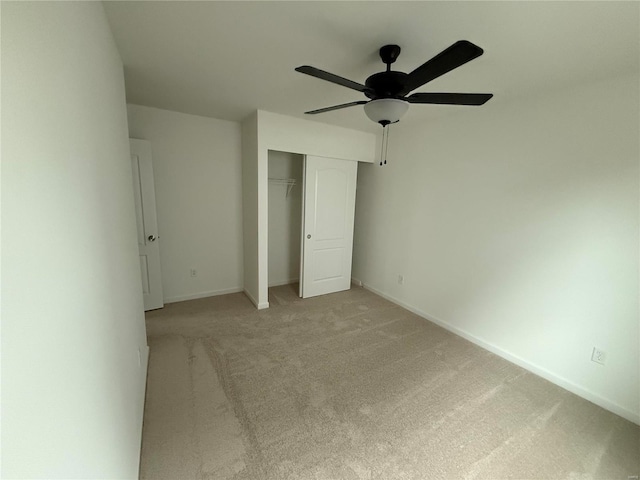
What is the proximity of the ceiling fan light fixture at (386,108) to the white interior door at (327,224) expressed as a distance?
175 centimetres

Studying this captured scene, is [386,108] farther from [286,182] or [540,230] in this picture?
[286,182]

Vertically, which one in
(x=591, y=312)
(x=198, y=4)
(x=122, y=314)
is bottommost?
(x=591, y=312)

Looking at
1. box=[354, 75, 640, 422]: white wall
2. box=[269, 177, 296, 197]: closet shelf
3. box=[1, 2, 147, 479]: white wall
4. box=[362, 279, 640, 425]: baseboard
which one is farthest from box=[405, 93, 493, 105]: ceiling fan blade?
box=[269, 177, 296, 197]: closet shelf

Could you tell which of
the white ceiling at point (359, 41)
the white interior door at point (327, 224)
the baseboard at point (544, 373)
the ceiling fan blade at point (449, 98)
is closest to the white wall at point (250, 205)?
the white interior door at point (327, 224)

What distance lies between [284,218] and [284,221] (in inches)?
1.9

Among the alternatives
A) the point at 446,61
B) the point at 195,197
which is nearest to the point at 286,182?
the point at 195,197

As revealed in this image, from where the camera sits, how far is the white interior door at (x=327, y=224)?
3459mm

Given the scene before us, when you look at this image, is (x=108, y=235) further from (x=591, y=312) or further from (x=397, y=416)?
(x=591, y=312)

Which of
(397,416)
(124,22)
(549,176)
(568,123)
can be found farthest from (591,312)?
(124,22)

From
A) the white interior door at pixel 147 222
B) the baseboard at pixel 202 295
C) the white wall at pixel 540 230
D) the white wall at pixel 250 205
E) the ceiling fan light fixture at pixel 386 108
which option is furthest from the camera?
the baseboard at pixel 202 295

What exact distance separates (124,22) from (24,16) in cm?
118

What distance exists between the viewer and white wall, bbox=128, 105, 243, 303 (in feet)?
9.98

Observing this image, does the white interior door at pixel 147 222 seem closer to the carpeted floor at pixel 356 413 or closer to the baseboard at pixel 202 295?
the baseboard at pixel 202 295

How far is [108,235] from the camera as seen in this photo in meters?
1.21
